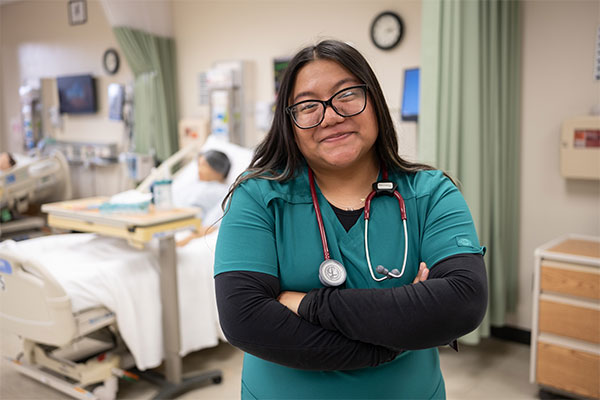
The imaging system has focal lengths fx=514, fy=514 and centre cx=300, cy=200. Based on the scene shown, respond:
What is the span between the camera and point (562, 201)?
2.96 metres

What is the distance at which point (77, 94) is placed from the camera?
20.0 feet

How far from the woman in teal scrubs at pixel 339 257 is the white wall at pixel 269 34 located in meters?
1.93

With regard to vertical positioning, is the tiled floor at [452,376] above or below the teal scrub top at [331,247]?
below

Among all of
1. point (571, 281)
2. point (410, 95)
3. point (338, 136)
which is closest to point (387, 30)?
point (410, 95)

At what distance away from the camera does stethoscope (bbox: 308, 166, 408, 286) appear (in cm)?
108

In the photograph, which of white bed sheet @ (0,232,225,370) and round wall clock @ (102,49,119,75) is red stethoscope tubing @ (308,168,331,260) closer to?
white bed sheet @ (0,232,225,370)

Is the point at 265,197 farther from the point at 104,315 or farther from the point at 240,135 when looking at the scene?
the point at 240,135

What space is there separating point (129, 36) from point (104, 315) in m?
2.81

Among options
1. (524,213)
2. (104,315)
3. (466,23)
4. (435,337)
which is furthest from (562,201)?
(104,315)

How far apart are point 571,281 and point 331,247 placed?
1717 millimetres

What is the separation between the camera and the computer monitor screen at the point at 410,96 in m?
3.28

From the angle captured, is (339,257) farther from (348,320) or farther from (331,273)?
(348,320)

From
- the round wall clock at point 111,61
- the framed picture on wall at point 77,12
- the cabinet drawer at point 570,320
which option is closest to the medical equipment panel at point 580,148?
the cabinet drawer at point 570,320

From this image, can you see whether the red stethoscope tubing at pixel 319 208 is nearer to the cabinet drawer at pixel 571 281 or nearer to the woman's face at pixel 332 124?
the woman's face at pixel 332 124
